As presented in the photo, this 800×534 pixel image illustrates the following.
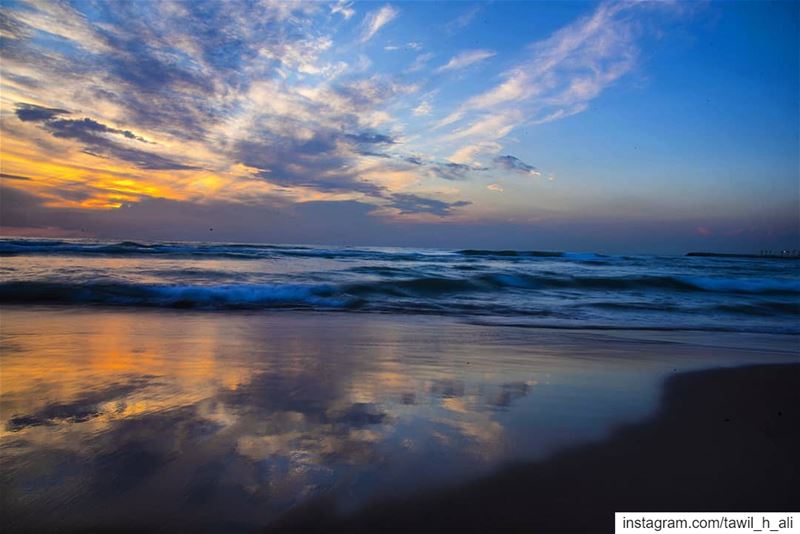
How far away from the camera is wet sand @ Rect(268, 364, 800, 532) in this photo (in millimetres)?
1688

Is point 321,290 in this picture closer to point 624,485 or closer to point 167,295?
point 167,295

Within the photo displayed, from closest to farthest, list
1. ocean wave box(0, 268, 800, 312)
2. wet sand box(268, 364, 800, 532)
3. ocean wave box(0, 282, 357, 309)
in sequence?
wet sand box(268, 364, 800, 532) → ocean wave box(0, 282, 357, 309) → ocean wave box(0, 268, 800, 312)

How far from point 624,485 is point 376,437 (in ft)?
3.90

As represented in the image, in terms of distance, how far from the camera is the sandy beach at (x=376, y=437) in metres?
1.74

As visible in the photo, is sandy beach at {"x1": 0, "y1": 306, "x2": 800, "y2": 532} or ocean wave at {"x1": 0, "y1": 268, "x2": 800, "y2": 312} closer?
sandy beach at {"x1": 0, "y1": 306, "x2": 800, "y2": 532}

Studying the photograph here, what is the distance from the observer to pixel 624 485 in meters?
1.98

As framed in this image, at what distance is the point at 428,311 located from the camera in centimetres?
836

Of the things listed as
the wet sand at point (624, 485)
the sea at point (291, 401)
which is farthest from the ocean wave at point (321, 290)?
the wet sand at point (624, 485)

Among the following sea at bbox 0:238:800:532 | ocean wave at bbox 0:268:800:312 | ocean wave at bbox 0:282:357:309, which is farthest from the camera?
ocean wave at bbox 0:268:800:312

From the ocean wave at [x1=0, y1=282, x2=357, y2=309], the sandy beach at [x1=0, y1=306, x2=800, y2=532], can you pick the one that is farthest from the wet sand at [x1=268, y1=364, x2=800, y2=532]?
the ocean wave at [x1=0, y1=282, x2=357, y2=309]

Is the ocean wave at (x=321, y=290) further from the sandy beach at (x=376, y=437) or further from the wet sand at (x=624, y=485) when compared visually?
the wet sand at (x=624, y=485)

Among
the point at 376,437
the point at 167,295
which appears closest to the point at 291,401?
the point at 376,437

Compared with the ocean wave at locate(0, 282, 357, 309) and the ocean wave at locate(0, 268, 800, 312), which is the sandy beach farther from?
the ocean wave at locate(0, 268, 800, 312)

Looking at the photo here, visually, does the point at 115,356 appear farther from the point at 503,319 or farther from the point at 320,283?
the point at 320,283
